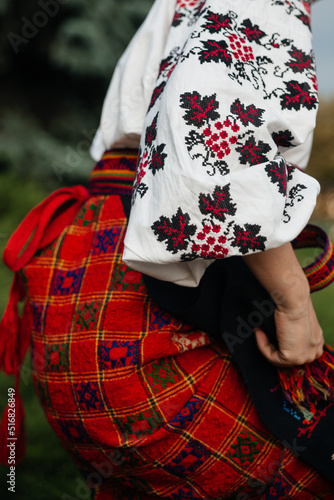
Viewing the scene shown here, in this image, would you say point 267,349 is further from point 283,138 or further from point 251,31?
point 251,31

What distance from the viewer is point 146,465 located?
3.42 ft

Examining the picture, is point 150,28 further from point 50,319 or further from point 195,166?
point 50,319

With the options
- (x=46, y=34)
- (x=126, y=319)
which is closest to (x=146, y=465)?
(x=126, y=319)

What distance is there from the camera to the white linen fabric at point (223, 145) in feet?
2.70

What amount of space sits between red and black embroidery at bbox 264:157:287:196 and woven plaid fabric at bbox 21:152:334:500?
328 millimetres

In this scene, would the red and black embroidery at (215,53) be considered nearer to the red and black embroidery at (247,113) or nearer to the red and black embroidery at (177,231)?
the red and black embroidery at (247,113)

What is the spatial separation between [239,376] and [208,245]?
0.35 metres

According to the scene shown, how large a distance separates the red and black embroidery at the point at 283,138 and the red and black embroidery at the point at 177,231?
0.21m

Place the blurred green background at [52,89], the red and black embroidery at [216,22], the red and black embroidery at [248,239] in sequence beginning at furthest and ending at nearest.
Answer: the blurred green background at [52,89] < the red and black embroidery at [216,22] < the red and black embroidery at [248,239]

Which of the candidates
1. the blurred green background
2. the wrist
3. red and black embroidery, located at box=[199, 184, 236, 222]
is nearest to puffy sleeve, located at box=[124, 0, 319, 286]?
red and black embroidery, located at box=[199, 184, 236, 222]

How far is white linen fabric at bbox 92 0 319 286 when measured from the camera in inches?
32.3

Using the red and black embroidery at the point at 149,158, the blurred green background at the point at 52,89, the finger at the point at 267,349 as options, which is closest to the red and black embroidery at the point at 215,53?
the red and black embroidery at the point at 149,158

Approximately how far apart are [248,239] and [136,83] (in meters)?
0.48

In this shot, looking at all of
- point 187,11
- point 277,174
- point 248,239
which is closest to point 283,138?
point 277,174
